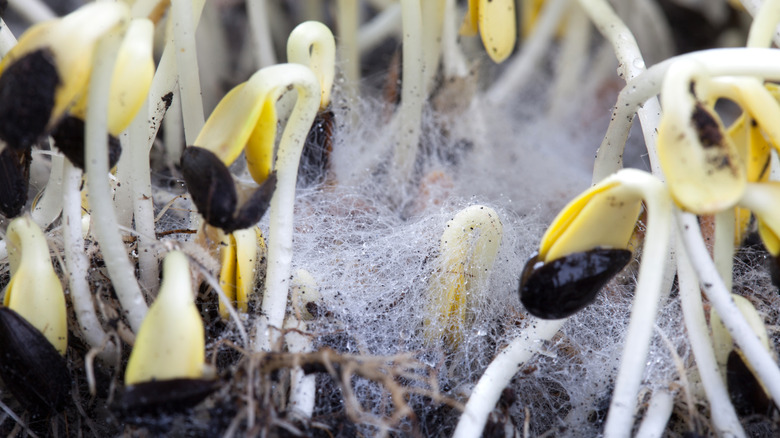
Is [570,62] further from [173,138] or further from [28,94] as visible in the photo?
[28,94]

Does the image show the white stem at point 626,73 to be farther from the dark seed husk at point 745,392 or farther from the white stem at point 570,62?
the white stem at point 570,62

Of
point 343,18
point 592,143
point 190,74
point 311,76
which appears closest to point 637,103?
point 311,76

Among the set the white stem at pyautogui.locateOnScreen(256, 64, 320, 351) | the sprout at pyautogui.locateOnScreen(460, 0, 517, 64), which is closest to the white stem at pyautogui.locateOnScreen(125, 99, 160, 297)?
the white stem at pyautogui.locateOnScreen(256, 64, 320, 351)

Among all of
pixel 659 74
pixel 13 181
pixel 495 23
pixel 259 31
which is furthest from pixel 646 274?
pixel 259 31

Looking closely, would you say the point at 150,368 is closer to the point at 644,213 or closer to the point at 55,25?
the point at 55,25

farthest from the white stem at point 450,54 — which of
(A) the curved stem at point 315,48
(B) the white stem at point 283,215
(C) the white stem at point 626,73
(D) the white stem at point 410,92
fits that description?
(B) the white stem at point 283,215

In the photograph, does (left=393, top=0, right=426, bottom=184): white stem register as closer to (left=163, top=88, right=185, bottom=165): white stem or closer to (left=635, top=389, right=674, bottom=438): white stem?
(left=163, top=88, right=185, bottom=165): white stem
